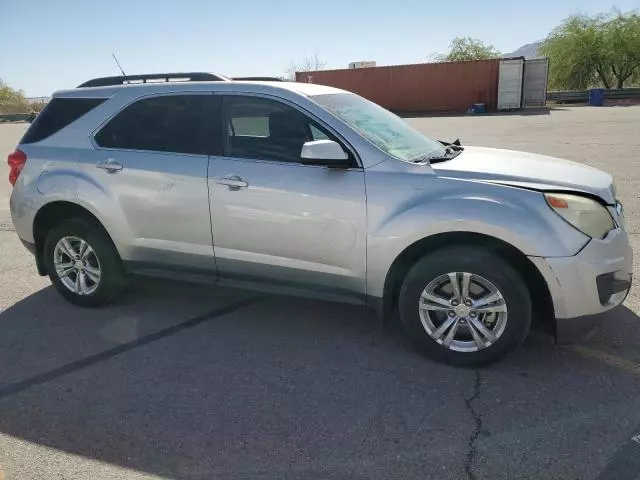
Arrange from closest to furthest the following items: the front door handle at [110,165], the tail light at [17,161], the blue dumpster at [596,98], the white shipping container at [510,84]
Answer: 1. the front door handle at [110,165]
2. the tail light at [17,161]
3. the white shipping container at [510,84]
4. the blue dumpster at [596,98]

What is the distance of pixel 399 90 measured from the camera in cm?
3566

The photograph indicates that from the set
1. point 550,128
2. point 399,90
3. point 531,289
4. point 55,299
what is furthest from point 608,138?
point 399,90

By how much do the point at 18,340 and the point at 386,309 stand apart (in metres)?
2.71

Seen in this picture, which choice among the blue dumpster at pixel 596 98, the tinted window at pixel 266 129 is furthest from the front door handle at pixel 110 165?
the blue dumpster at pixel 596 98

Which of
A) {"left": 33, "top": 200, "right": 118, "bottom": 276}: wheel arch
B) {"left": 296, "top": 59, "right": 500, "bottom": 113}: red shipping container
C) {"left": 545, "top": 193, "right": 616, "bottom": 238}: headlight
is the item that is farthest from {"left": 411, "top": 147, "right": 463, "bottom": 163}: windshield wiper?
{"left": 296, "top": 59, "right": 500, "bottom": 113}: red shipping container

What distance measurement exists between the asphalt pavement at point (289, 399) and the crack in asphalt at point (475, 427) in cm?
1

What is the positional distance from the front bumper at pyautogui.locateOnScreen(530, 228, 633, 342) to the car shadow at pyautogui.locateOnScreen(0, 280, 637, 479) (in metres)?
0.39

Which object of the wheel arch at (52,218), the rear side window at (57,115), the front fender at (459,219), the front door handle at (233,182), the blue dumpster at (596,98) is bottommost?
the blue dumpster at (596,98)

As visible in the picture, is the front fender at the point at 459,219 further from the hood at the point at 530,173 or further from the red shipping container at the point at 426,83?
the red shipping container at the point at 426,83

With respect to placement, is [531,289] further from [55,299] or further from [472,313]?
[55,299]

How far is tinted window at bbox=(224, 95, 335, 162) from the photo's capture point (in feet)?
12.2

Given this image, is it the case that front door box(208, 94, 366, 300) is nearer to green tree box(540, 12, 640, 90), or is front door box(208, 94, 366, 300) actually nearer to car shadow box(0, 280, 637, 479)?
car shadow box(0, 280, 637, 479)

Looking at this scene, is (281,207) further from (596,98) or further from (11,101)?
(11,101)

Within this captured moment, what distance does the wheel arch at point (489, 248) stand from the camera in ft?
10.5
